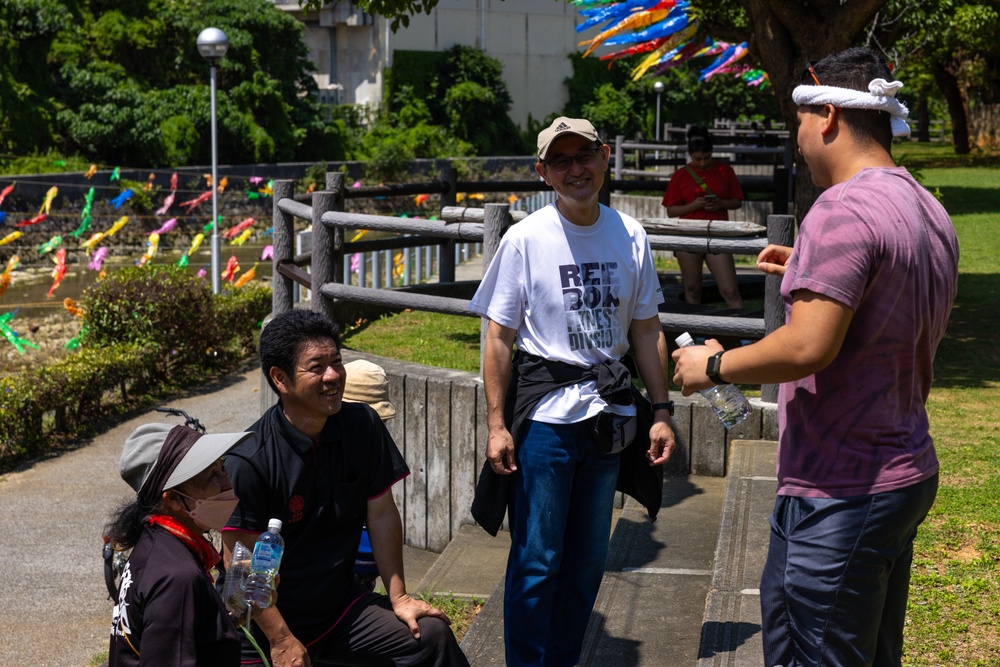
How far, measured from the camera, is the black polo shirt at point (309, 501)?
340 cm

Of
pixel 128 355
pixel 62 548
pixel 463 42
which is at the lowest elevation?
pixel 62 548

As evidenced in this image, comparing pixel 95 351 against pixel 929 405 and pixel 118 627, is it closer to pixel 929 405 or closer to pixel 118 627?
pixel 929 405

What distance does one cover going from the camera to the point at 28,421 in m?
9.56

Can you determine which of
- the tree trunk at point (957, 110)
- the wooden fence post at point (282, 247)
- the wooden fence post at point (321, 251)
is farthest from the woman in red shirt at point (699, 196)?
the tree trunk at point (957, 110)

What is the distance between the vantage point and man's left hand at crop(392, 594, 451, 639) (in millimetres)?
3445

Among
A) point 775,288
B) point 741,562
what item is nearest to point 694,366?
point 741,562

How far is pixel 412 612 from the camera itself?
3.47m

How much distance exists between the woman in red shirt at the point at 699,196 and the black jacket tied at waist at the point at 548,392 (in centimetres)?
519

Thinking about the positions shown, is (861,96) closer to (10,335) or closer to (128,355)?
(128,355)

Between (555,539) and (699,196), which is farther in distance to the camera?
(699,196)

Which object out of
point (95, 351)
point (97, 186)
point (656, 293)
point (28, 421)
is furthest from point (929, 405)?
point (97, 186)

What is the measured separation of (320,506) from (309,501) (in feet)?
0.12

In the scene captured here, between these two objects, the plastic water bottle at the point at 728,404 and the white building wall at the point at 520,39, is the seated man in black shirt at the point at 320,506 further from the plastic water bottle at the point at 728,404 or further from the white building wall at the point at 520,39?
the white building wall at the point at 520,39

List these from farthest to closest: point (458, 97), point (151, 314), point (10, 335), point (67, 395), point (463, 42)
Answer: point (463, 42) < point (458, 97) < point (10, 335) < point (151, 314) < point (67, 395)
